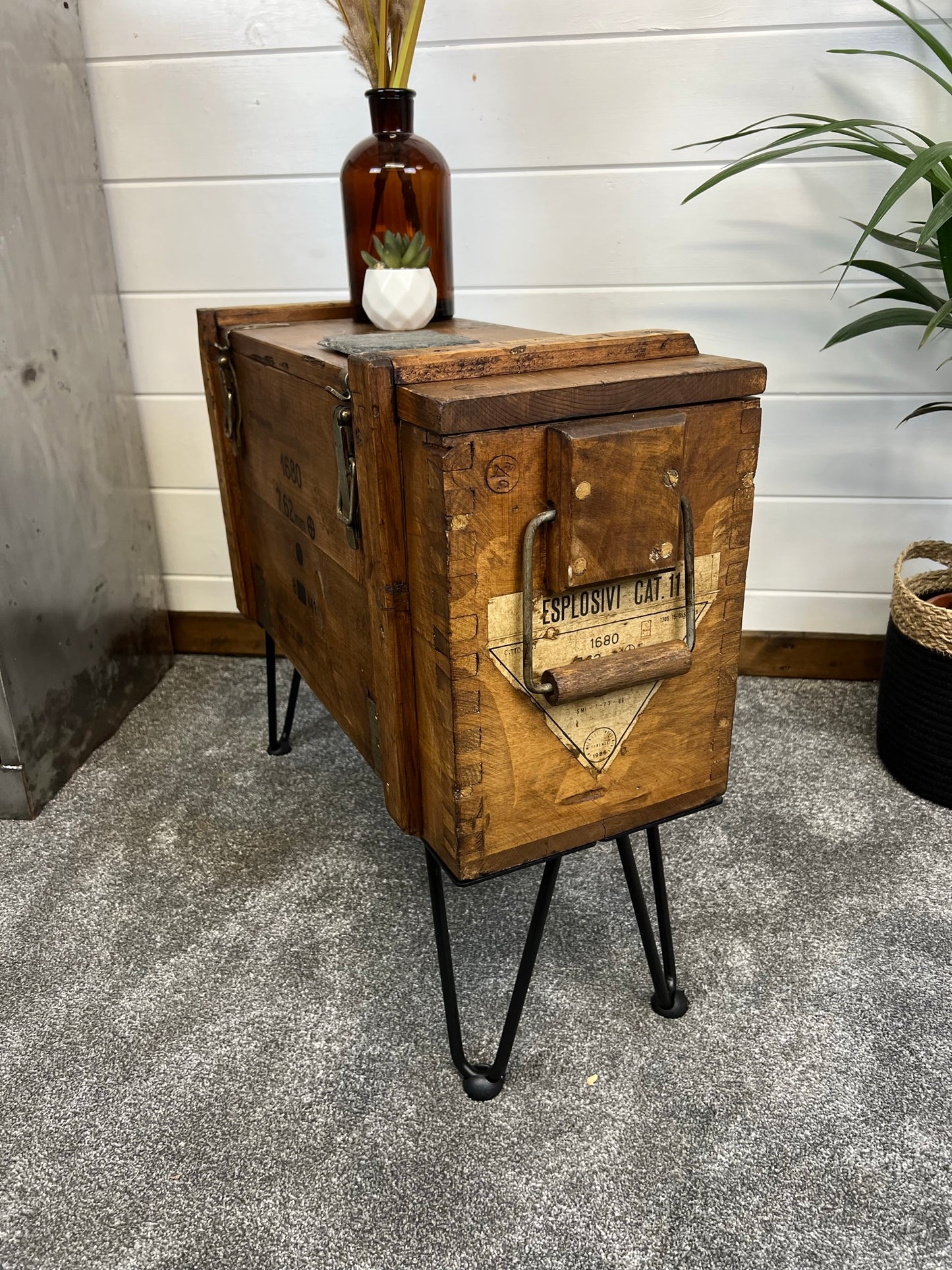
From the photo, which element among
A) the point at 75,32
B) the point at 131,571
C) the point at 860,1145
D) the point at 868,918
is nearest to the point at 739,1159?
the point at 860,1145

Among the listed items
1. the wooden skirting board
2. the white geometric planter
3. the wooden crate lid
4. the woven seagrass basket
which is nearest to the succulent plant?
the white geometric planter

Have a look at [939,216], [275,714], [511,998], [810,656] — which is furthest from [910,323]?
[275,714]

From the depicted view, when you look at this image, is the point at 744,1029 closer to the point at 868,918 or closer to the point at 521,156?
the point at 868,918

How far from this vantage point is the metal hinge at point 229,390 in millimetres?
1407

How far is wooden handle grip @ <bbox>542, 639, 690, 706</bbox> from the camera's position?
2.82ft

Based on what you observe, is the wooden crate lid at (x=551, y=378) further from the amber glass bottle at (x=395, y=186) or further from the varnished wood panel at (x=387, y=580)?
the amber glass bottle at (x=395, y=186)

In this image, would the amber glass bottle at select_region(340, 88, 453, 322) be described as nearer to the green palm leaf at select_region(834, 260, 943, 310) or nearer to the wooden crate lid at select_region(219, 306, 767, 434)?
the wooden crate lid at select_region(219, 306, 767, 434)

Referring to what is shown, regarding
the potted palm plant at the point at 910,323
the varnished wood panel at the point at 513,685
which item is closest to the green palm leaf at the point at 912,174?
the potted palm plant at the point at 910,323

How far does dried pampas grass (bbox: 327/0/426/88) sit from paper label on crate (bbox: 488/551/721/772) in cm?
89

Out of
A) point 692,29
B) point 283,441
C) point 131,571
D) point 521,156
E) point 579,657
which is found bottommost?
point 131,571

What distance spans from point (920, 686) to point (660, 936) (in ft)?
2.32

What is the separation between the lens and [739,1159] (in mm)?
1004

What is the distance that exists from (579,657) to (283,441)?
55 cm

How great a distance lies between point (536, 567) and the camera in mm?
841
